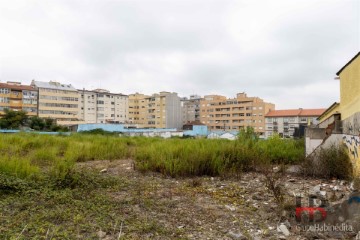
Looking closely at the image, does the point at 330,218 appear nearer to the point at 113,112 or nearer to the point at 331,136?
the point at 331,136

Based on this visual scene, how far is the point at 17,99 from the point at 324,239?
65.1 metres

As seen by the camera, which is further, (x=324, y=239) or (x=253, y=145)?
(x=253, y=145)

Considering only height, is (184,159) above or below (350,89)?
below

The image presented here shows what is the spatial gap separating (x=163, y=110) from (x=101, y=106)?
17228mm

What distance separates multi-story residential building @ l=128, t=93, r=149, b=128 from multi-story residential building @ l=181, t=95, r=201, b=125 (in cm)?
1570

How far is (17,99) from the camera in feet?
185

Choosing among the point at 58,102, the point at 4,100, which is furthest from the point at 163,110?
the point at 4,100

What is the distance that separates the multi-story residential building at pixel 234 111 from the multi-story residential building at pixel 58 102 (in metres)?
39.3

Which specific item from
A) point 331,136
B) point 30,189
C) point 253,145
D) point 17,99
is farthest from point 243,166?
point 17,99

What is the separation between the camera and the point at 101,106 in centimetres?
7062

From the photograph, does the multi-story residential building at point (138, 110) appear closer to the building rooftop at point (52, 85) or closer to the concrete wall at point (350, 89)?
the building rooftop at point (52, 85)

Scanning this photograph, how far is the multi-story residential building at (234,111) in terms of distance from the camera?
235 ft

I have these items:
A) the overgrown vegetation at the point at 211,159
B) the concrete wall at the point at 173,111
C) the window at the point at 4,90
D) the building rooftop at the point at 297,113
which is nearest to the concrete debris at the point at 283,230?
the overgrown vegetation at the point at 211,159

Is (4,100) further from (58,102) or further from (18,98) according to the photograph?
(58,102)
